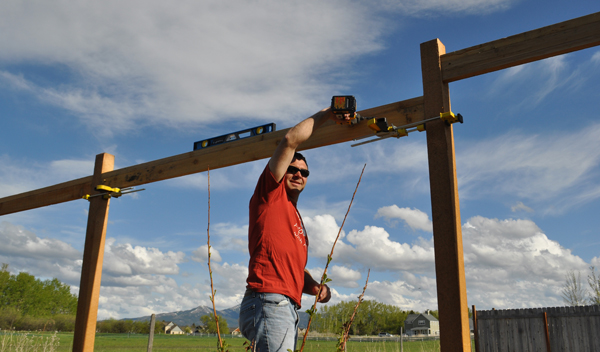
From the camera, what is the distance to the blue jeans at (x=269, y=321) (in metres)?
1.54

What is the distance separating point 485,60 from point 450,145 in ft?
1.80

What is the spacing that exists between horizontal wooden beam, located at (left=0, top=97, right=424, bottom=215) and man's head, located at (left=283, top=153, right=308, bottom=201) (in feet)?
2.41

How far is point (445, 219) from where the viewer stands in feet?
6.93

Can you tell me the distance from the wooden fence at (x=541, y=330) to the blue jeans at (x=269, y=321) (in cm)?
420

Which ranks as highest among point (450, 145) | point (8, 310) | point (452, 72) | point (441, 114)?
point (452, 72)

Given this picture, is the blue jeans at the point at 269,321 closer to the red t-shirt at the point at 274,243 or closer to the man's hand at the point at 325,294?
the red t-shirt at the point at 274,243

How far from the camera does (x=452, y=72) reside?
7.66 ft

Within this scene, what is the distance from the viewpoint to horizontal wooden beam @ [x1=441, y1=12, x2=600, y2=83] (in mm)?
2084

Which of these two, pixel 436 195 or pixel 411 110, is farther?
pixel 411 110

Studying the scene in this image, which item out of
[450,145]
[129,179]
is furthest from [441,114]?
[129,179]

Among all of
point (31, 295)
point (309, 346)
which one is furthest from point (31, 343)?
point (31, 295)

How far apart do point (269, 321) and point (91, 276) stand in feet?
9.16

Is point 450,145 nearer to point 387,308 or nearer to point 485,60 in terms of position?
point 485,60

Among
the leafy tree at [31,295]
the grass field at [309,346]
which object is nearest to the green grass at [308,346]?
the grass field at [309,346]
